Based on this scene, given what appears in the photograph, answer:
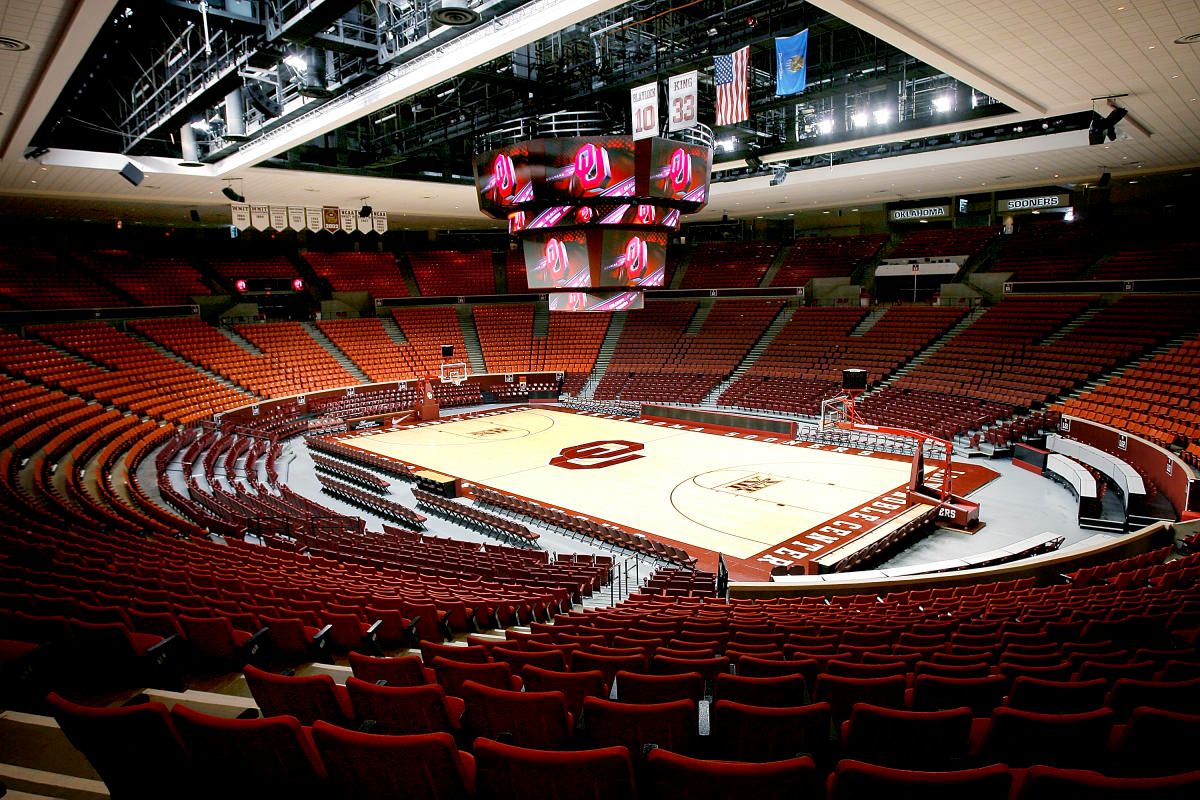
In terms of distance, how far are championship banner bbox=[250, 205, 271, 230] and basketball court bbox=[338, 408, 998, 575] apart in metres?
8.03

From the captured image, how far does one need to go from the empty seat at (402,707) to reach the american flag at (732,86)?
41.1 ft

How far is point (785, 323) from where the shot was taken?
33469 millimetres

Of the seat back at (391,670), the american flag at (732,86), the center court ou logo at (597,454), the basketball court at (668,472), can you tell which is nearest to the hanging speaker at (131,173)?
the basketball court at (668,472)

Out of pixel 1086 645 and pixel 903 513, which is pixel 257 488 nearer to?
pixel 903 513

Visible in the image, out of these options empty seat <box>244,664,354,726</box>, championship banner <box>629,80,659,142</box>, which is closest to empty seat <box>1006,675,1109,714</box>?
empty seat <box>244,664,354,726</box>

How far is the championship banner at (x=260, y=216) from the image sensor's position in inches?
852

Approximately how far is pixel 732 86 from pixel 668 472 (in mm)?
10559

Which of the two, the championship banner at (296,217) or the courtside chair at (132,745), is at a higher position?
the championship banner at (296,217)

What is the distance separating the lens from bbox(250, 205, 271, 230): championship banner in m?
21.6

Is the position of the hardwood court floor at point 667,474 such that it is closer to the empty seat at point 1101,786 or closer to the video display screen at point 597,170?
the video display screen at point 597,170

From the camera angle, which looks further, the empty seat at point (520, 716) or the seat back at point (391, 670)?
the seat back at point (391, 670)

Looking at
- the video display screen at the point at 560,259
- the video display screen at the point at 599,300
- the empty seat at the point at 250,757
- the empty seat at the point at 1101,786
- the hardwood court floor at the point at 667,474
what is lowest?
the hardwood court floor at the point at 667,474

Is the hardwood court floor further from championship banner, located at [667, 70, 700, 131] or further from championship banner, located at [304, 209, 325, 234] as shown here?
championship banner, located at [667, 70, 700, 131]

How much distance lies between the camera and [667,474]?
19.5 m
